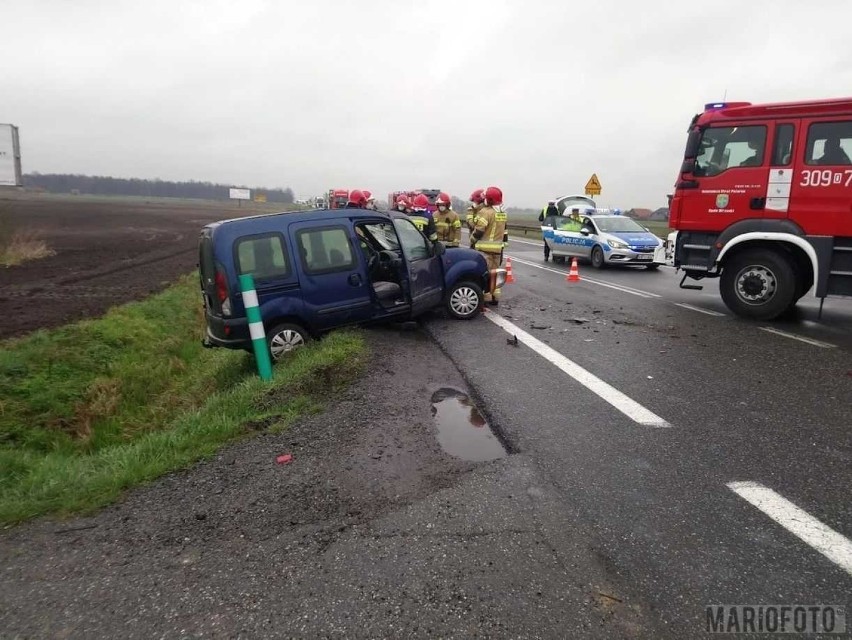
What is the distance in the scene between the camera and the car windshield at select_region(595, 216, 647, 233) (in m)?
16.1

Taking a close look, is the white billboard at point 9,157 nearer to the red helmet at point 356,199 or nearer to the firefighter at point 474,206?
the red helmet at point 356,199

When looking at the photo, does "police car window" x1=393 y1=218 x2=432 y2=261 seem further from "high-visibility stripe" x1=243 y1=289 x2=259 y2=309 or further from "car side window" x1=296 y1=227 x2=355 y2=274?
"high-visibility stripe" x1=243 y1=289 x2=259 y2=309

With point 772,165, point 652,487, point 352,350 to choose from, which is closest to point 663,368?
point 652,487

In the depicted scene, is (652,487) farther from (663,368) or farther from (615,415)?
(663,368)

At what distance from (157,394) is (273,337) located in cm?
262

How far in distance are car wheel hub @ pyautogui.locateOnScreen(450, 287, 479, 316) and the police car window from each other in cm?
85

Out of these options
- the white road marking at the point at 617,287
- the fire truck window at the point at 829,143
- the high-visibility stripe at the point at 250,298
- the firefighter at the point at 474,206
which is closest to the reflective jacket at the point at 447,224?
the firefighter at the point at 474,206

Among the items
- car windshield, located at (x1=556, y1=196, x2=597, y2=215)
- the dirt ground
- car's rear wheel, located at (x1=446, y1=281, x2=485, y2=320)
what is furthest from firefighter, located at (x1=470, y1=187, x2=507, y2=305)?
car windshield, located at (x1=556, y1=196, x2=597, y2=215)

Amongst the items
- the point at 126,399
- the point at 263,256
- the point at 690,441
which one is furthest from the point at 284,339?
the point at 690,441

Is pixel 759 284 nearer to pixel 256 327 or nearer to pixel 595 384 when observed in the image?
pixel 595 384

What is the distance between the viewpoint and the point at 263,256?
624 cm

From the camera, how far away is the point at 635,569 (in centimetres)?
245

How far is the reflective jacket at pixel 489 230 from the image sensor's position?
9.65 metres

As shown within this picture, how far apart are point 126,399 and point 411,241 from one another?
14.8ft
